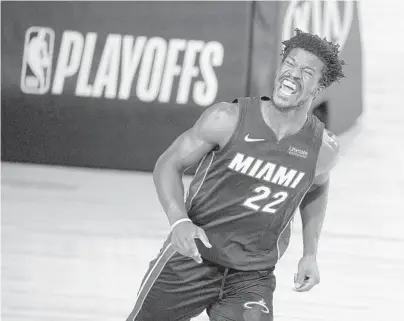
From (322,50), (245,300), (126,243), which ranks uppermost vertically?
(322,50)

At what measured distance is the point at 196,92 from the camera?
930 centimetres

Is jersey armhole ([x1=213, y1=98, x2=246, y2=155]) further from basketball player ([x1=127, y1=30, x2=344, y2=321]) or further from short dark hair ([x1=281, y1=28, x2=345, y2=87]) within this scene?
short dark hair ([x1=281, y1=28, x2=345, y2=87])

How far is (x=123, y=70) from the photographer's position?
941 centimetres

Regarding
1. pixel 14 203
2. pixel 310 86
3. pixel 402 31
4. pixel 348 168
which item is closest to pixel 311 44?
pixel 310 86

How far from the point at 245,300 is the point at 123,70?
5082mm

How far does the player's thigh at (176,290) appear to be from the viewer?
4.55 metres

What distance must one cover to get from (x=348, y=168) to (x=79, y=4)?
8.38ft

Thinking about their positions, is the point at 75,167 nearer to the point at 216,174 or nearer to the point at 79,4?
the point at 79,4

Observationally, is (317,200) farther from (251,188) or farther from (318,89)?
(318,89)

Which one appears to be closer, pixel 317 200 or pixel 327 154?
pixel 327 154

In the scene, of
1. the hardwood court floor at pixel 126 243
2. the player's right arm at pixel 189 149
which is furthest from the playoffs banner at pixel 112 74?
the player's right arm at pixel 189 149

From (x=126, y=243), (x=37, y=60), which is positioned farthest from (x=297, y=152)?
(x=37, y=60)

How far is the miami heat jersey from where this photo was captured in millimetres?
4434

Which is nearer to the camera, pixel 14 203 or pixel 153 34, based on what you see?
pixel 14 203
